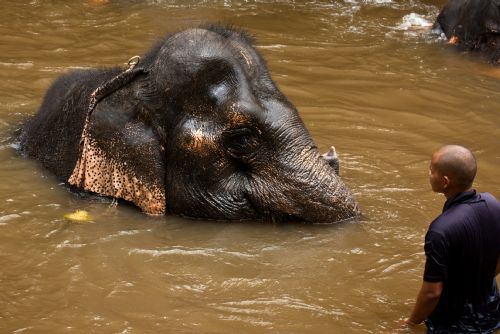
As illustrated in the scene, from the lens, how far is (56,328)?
384cm

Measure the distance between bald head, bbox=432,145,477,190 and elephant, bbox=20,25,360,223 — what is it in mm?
1345

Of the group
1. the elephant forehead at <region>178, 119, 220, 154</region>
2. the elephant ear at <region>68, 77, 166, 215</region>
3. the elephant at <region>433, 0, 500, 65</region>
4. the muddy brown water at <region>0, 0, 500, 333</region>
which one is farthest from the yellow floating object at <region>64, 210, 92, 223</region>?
the elephant at <region>433, 0, 500, 65</region>

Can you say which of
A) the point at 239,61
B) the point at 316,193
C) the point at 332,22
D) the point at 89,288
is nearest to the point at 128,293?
the point at 89,288

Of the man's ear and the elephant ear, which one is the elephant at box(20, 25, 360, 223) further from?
the man's ear

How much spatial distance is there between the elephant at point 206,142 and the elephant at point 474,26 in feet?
18.0

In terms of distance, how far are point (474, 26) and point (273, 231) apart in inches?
256

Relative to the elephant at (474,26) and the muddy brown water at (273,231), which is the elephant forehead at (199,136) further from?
the elephant at (474,26)

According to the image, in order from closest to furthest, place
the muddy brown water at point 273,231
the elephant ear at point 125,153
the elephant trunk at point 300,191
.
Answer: the muddy brown water at point 273,231 → the elephant trunk at point 300,191 → the elephant ear at point 125,153

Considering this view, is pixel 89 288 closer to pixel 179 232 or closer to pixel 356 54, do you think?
pixel 179 232

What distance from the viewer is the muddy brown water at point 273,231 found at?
13.3ft

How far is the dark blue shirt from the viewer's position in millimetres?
3547

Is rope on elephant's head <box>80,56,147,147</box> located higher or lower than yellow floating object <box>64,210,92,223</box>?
higher

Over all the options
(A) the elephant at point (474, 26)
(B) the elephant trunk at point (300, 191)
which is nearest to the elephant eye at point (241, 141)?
(B) the elephant trunk at point (300, 191)

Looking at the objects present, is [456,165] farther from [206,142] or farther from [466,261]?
[206,142]
